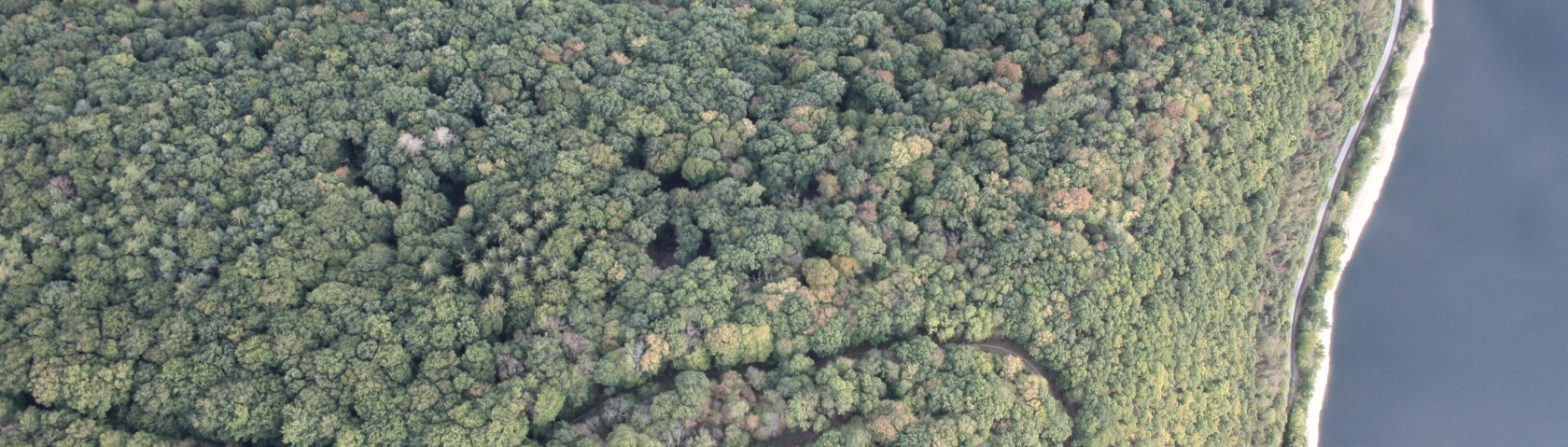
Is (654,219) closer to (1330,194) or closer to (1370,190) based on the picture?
(1330,194)

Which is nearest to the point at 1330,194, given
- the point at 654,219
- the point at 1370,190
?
the point at 1370,190

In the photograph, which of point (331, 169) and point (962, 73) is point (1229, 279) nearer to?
point (962, 73)

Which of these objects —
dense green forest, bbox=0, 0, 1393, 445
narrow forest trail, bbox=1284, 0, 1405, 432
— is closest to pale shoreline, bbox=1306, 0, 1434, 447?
narrow forest trail, bbox=1284, 0, 1405, 432

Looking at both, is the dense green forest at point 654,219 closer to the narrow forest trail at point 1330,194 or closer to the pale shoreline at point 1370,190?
the narrow forest trail at point 1330,194

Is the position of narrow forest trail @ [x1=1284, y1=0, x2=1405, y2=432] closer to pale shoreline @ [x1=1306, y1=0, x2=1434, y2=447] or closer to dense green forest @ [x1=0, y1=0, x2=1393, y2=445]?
pale shoreline @ [x1=1306, y1=0, x2=1434, y2=447]

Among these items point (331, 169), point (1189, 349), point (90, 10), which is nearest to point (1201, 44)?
point (1189, 349)
